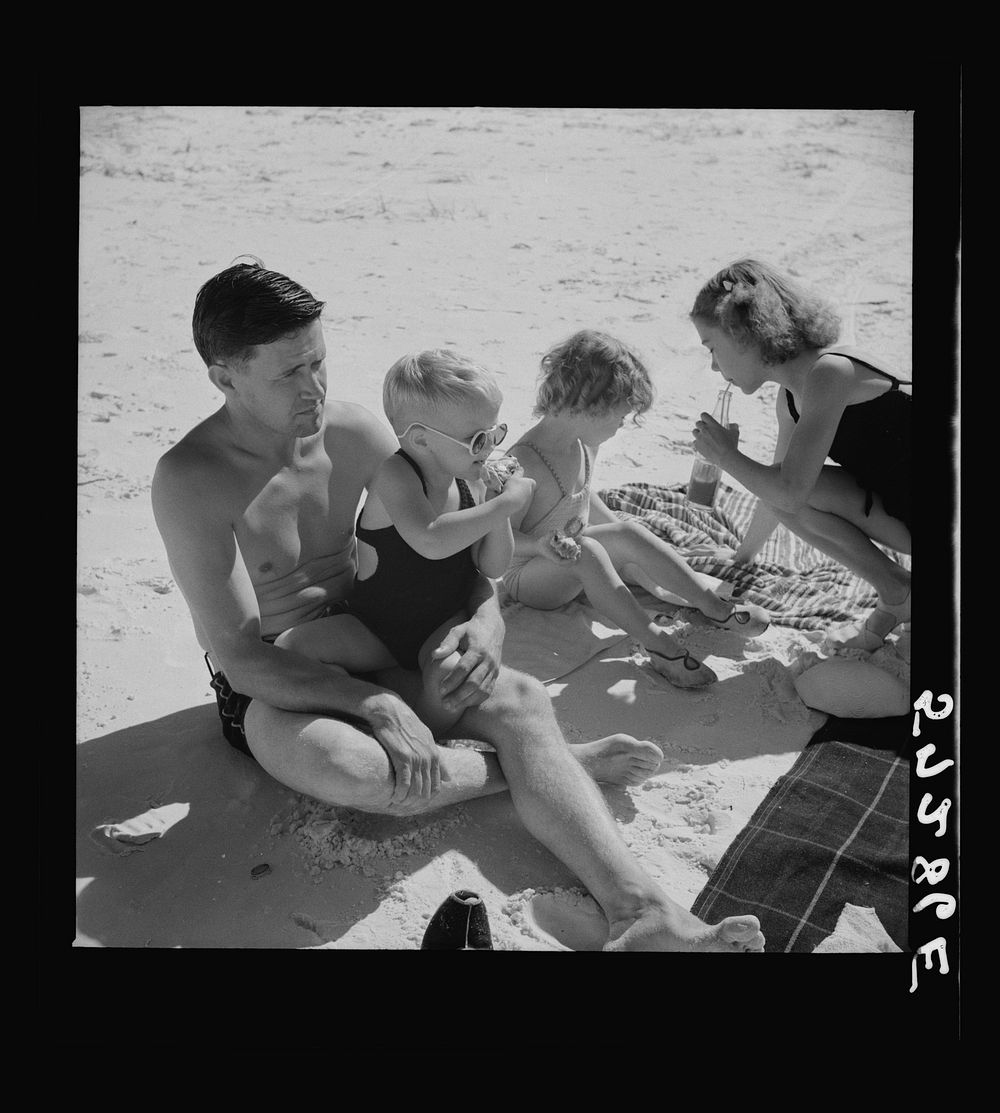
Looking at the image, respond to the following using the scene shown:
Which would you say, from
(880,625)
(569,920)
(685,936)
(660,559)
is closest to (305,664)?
(569,920)

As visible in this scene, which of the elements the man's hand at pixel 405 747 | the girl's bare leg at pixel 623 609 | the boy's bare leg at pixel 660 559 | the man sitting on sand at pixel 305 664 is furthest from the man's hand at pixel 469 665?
the boy's bare leg at pixel 660 559

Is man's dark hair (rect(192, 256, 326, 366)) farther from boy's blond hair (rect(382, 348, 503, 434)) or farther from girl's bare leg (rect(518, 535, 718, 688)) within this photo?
girl's bare leg (rect(518, 535, 718, 688))

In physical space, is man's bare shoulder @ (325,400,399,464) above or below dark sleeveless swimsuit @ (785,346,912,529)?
below

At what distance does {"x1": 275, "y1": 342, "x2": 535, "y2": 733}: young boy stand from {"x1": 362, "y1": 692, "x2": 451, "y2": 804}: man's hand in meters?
0.15

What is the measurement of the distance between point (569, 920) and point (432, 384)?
118cm

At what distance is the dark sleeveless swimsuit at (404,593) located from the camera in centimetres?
265

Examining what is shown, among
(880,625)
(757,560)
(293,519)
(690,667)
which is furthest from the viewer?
(757,560)

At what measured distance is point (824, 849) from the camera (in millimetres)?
2646

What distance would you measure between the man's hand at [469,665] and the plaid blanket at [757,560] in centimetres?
127

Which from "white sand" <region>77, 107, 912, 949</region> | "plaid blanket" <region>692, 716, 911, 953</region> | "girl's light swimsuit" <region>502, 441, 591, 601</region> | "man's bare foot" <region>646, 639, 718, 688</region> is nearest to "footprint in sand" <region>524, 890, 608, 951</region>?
Result: "white sand" <region>77, 107, 912, 949</region>

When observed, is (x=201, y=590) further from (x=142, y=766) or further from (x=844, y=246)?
(x=844, y=246)

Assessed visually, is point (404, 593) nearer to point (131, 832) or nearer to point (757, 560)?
point (131, 832)

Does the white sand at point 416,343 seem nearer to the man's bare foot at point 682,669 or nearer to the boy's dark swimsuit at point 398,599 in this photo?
the man's bare foot at point 682,669

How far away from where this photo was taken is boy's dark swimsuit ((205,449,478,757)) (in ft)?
8.70
